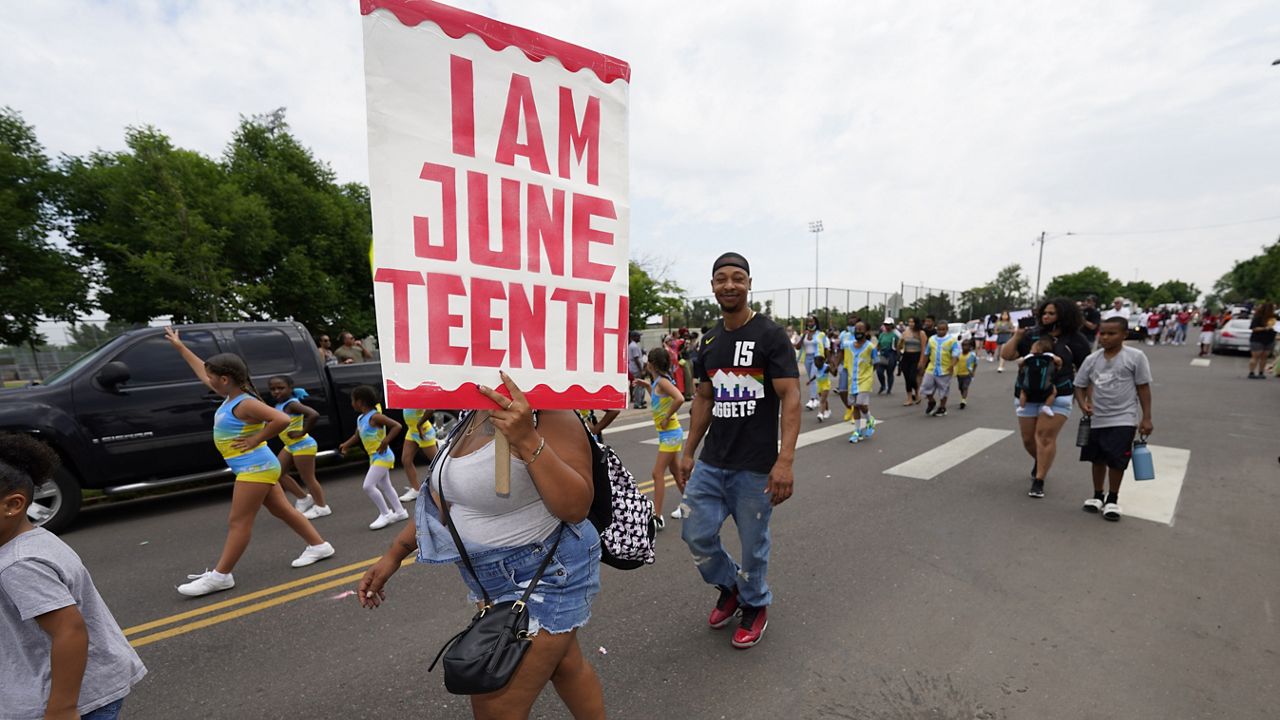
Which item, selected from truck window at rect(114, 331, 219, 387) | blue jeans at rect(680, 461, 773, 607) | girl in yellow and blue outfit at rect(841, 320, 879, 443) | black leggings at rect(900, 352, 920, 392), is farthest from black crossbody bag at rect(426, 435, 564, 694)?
black leggings at rect(900, 352, 920, 392)

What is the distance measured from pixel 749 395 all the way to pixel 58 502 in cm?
672

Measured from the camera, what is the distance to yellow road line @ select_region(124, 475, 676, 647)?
10.9 feet

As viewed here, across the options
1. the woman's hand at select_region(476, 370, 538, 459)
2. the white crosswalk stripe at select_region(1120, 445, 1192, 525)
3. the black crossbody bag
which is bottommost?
the white crosswalk stripe at select_region(1120, 445, 1192, 525)

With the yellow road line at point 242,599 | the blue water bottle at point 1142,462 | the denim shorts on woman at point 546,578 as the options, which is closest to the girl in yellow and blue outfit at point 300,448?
the yellow road line at point 242,599

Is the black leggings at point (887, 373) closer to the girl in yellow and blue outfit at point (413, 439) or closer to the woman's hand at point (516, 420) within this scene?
the girl in yellow and blue outfit at point (413, 439)

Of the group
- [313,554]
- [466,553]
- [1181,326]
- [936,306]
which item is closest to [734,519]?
[466,553]

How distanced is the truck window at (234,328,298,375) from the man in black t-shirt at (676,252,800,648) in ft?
19.9

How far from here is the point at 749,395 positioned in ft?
9.60

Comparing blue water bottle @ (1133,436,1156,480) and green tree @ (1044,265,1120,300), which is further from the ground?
green tree @ (1044,265,1120,300)

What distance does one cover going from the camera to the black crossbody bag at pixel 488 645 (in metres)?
1.52

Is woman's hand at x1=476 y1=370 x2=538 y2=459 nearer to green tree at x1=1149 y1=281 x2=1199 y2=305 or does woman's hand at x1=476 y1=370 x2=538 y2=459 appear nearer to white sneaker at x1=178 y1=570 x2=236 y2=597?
white sneaker at x1=178 y1=570 x2=236 y2=597

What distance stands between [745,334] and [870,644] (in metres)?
1.86

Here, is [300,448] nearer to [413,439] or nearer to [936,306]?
[413,439]

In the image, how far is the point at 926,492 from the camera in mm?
5570
